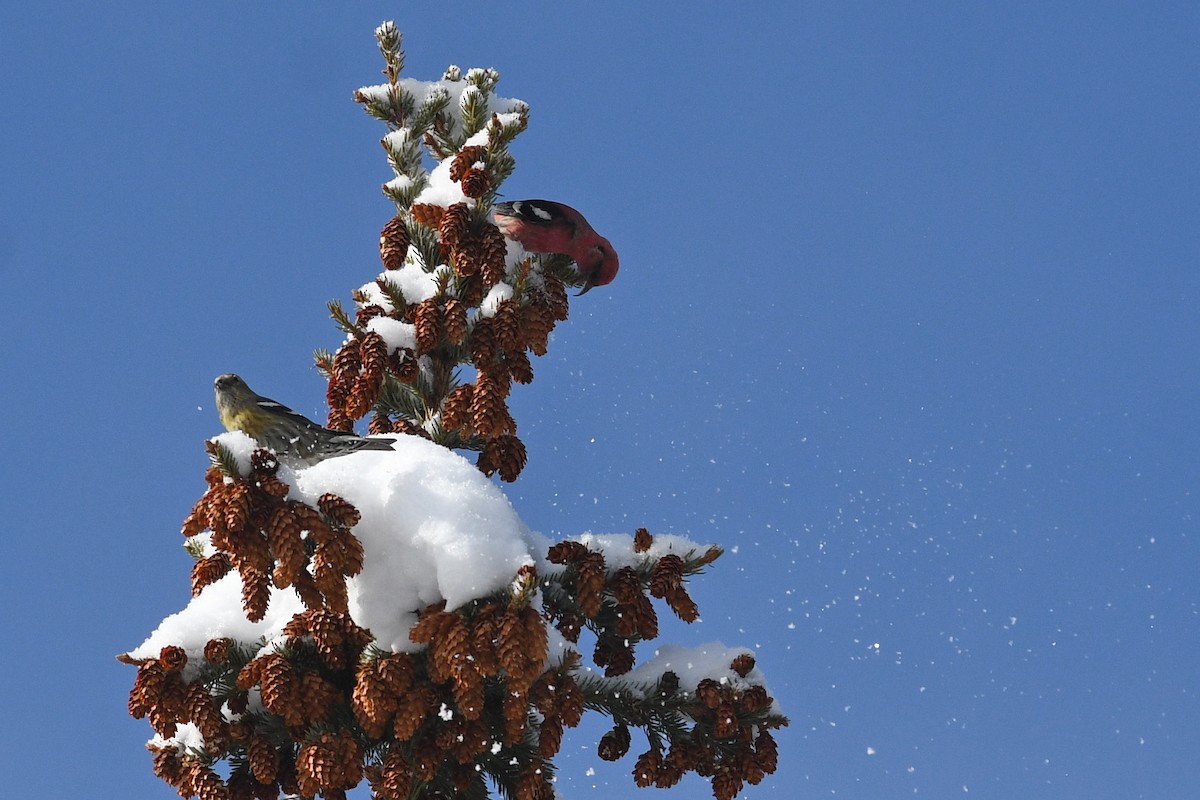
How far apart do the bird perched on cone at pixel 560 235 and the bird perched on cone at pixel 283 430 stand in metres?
1.47

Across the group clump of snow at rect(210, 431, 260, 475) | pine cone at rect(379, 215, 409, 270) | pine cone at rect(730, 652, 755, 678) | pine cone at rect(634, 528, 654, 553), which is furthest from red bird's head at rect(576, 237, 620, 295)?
clump of snow at rect(210, 431, 260, 475)

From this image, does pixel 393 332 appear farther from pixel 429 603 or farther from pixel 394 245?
pixel 429 603

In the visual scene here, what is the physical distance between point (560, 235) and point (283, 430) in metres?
1.80

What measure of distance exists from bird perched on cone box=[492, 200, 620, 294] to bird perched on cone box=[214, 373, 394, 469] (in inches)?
58.0

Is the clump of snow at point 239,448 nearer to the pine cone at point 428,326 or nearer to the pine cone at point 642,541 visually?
the pine cone at point 428,326

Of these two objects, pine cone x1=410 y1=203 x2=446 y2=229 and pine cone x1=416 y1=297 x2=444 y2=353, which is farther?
pine cone x1=410 y1=203 x2=446 y2=229

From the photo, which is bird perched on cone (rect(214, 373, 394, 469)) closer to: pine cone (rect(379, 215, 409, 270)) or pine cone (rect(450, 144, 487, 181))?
pine cone (rect(379, 215, 409, 270))

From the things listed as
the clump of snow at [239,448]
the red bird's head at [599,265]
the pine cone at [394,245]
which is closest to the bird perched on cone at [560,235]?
the red bird's head at [599,265]

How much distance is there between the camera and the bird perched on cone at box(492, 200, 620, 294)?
604 cm

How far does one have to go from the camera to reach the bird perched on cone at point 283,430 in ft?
16.3

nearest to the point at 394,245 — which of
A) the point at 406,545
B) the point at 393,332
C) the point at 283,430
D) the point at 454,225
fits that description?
the point at 454,225

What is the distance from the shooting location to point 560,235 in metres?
6.12

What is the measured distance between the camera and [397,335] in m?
5.70

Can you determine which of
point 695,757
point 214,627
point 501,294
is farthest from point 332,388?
point 695,757
